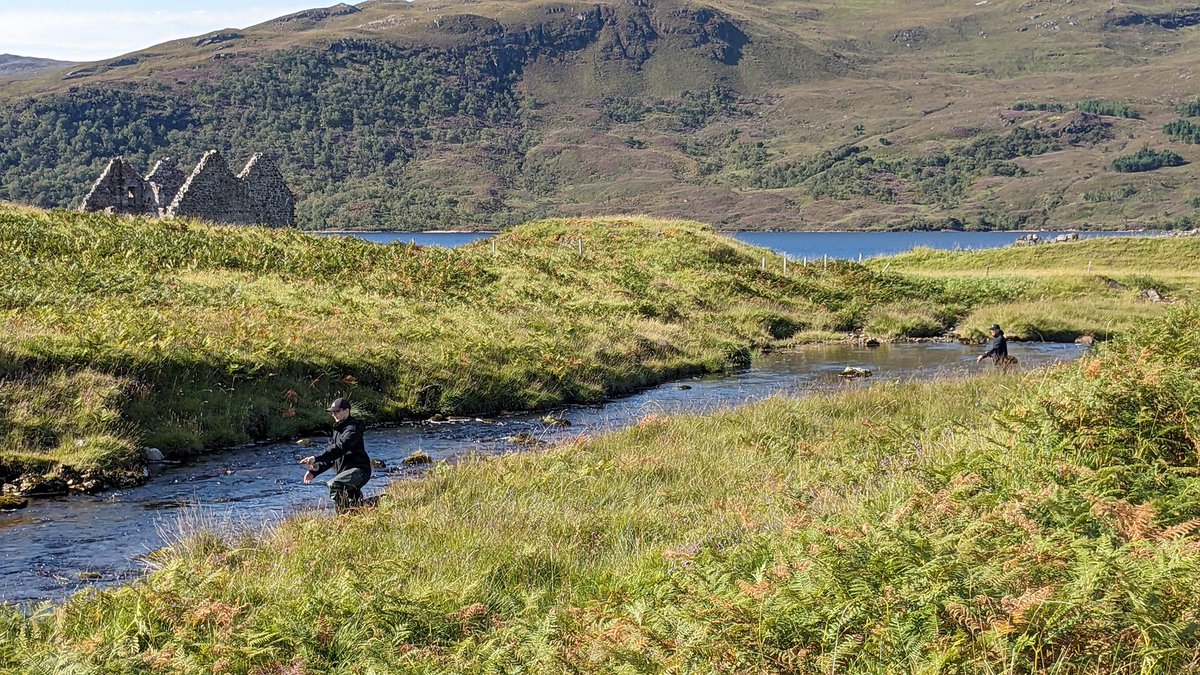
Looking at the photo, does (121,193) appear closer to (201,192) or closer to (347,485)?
(201,192)

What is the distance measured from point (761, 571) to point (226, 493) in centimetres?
1069

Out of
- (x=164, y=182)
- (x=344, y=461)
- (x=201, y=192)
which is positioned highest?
(x=164, y=182)

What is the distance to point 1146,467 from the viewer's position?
32.4 ft

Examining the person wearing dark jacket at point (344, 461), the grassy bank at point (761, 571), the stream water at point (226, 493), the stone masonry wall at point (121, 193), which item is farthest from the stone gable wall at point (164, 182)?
the grassy bank at point (761, 571)

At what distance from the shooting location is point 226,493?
16.2m

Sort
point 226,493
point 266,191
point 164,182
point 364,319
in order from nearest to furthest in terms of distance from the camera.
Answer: point 226,493, point 364,319, point 164,182, point 266,191

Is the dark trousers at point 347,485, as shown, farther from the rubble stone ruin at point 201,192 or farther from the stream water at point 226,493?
the rubble stone ruin at point 201,192

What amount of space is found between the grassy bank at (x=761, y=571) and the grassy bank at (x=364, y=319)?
307 inches

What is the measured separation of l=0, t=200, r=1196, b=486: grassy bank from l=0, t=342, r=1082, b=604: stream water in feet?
3.43

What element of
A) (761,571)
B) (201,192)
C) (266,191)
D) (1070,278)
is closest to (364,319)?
(761,571)

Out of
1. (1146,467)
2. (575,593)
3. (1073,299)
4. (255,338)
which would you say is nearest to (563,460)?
(575,593)

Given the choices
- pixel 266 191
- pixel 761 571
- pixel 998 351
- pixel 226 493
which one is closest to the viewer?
pixel 761 571

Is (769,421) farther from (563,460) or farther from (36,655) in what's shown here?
(36,655)

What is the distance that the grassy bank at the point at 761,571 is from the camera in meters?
6.61
